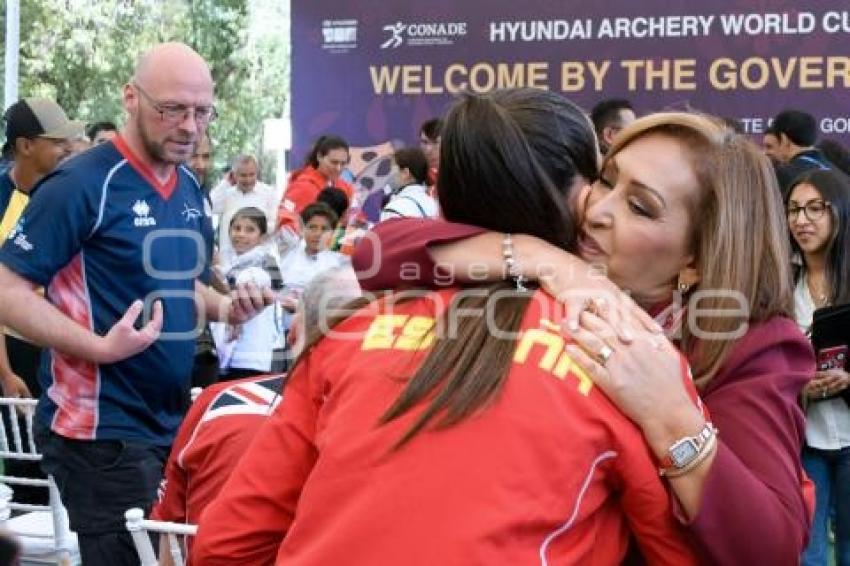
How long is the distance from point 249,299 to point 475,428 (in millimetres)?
2122

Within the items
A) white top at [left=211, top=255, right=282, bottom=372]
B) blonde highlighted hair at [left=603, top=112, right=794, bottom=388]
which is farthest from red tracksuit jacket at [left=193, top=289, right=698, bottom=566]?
white top at [left=211, top=255, right=282, bottom=372]

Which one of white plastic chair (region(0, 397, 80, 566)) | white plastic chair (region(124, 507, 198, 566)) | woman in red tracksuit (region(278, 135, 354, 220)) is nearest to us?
white plastic chair (region(124, 507, 198, 566))

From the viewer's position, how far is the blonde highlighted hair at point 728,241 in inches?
67.4

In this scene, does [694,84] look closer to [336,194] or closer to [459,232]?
[336,194]

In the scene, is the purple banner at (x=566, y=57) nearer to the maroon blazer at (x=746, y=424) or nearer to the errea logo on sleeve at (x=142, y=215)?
the errea logo on sleeve at (x=142, y=215)

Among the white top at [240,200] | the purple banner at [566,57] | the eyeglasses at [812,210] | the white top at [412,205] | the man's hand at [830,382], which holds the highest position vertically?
the purple banner at [566,57]

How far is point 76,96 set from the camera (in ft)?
72.4

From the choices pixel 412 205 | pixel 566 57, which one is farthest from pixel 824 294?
pixel 566 57

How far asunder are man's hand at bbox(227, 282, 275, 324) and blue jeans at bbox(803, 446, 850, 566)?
2289mm

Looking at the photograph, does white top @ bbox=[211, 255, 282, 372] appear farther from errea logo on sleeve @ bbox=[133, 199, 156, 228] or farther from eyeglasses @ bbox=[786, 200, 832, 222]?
Result: errea logo on sleeve @ bbox=[133, 199, 156, 228]

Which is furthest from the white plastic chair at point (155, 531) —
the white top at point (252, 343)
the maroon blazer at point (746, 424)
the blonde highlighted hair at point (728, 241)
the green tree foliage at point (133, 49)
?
the green tree foliage at point (133, 49)

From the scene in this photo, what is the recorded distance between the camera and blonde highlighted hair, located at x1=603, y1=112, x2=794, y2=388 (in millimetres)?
1711

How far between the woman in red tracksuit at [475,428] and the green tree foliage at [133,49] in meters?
20.4

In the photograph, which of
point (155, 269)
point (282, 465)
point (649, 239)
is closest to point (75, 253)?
point (155, 269)
